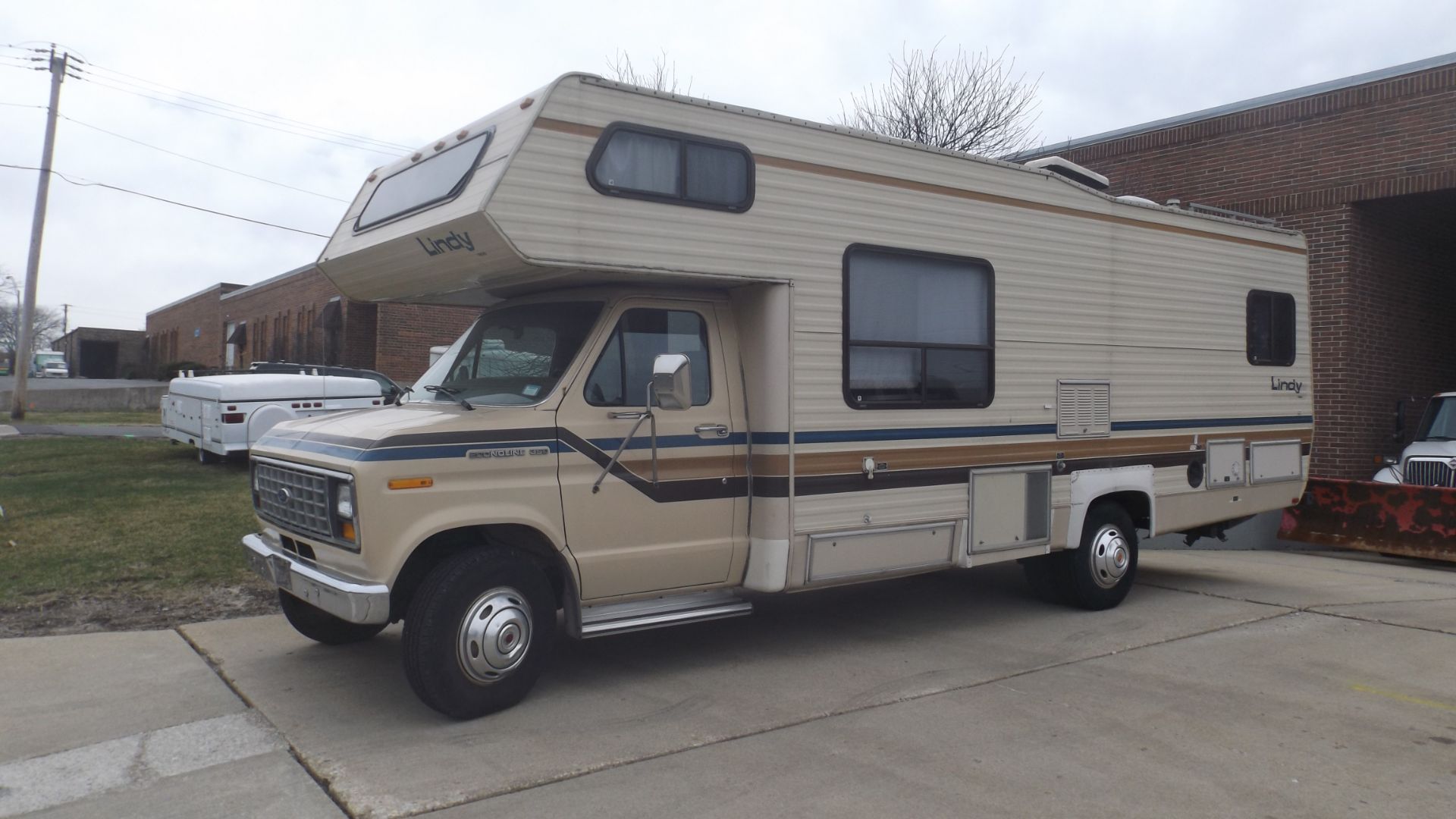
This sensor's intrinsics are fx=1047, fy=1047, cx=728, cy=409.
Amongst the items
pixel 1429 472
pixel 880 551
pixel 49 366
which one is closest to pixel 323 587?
pixel 880 551

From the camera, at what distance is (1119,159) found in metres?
15.5

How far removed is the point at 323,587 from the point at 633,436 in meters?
1.72

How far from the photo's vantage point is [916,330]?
673 cm

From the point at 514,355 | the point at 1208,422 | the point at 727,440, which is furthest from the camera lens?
the point at 1208,422

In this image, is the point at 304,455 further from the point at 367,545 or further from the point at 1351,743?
the point at 1351,743

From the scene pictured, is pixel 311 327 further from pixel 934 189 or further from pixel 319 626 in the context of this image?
pixel 934 189

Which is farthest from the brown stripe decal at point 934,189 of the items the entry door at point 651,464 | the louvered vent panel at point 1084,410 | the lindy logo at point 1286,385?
the louvered vent panel at point 1084,410

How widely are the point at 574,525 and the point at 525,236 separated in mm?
1502

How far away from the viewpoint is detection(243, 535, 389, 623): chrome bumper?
192 inches

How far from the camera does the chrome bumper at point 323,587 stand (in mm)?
4879

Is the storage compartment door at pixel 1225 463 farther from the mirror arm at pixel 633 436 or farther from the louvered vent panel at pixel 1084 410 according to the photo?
the mirror arm at pixel 633 436

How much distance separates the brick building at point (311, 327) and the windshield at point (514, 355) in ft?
40.2

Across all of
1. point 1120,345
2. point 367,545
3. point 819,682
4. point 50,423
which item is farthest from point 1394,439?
point 50,423

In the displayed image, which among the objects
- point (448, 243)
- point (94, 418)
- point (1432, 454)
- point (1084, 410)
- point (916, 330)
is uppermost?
point (448, 243)
